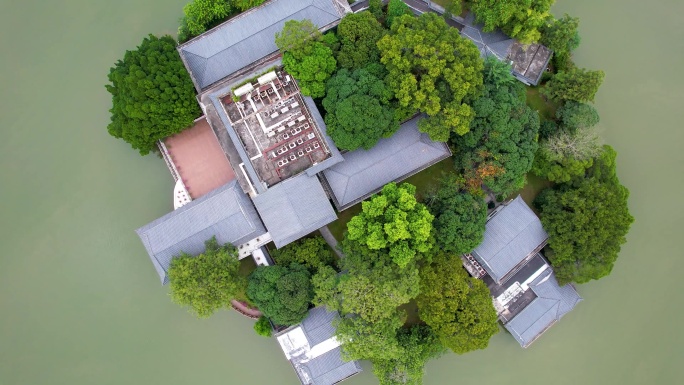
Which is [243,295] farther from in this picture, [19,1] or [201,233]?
[19,1]

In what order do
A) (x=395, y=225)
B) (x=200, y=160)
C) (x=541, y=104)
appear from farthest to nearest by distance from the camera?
(x=541, y=104) → (x=200, y=160) → (x=395, y=225)

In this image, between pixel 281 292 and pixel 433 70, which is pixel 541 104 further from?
pixel 281 292

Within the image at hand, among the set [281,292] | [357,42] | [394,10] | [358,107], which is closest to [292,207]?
[281,292]

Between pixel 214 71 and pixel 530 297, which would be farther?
pixel 530 297

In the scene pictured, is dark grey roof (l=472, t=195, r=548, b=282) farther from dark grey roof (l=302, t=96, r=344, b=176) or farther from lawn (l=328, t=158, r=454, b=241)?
dark grey roof (l=302, t=96, r=344, b=176)

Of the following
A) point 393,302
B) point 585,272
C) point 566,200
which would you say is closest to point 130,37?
point 393,302

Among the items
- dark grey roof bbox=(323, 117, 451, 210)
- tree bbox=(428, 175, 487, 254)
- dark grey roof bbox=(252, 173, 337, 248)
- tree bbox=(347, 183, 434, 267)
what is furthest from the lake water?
dark grey roof bbox=(323, 117, 451, 210)

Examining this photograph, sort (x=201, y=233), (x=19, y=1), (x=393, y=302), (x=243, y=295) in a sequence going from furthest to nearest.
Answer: (x=19, y=1), (x=243, y=295), (x=201, y=233), (x=393, y=302)

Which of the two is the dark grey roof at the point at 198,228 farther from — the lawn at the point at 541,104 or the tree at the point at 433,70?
the lawn at the point at 541,104
